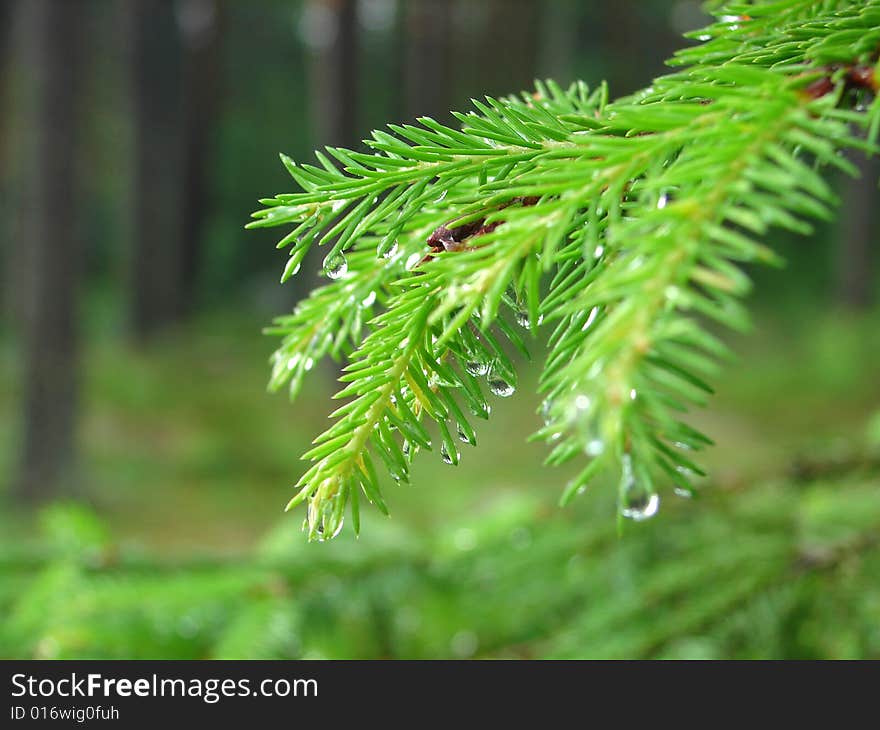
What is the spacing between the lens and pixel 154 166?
40.3 feet

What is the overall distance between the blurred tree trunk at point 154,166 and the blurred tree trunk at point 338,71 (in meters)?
4.68

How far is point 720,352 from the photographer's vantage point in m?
0.37

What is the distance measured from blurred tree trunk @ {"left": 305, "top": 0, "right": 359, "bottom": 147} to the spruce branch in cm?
779

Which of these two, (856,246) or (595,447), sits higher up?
(856,246)

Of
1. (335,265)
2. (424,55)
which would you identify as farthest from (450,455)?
(424,55)

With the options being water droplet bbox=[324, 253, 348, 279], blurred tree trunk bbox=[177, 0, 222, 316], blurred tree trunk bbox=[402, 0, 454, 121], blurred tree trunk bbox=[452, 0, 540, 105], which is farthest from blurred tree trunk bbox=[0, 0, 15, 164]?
water droplet bbox=[324, 253, 348, 279]

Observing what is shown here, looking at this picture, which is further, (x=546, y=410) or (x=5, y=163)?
(x=5, y=163)

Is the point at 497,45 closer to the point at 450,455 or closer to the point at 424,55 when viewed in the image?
the point at 424,55

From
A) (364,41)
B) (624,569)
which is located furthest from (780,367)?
(364,41)

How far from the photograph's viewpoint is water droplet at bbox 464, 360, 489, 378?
639mm

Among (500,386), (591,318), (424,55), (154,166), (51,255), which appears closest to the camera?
(591,318)

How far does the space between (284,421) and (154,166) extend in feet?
16.6

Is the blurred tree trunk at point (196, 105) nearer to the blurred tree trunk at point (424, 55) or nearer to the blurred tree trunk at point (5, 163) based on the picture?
the blurred tree trunk at point (5, 163)
